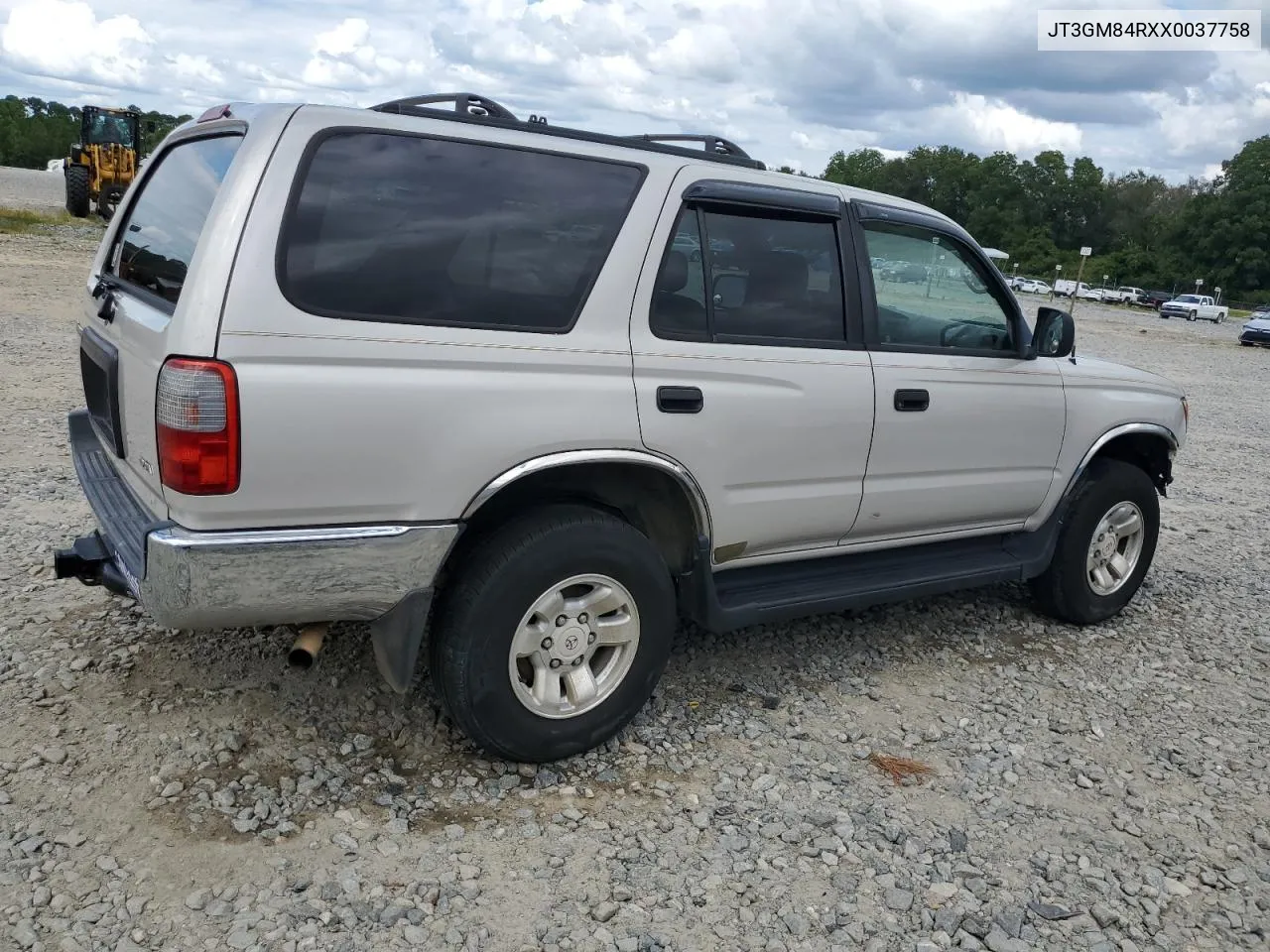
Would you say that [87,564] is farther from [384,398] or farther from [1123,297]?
[1123,297]

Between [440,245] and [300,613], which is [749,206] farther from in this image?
[300,613]

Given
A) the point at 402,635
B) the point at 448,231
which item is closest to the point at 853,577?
the point at 402,635

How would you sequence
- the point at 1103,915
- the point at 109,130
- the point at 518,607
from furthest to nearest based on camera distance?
the point at 109,130, the point at 518,607, the point at 1103,915

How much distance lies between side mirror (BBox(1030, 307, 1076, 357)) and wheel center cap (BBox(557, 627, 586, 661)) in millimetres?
2422

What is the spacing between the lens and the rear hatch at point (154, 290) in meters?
2.72

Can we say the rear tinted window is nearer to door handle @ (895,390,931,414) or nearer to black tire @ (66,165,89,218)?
door handle @ (895,390,931,414)

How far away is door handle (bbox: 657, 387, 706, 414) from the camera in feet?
11.0

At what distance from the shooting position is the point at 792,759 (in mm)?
3666

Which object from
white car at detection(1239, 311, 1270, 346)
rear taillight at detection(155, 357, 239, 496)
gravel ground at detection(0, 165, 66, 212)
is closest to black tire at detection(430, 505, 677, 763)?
rear taillight at detection(155, 357, 239, 496)

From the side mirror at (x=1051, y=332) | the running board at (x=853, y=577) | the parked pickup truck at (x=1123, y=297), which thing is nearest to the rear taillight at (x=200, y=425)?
the running board at (x=853, y=577)

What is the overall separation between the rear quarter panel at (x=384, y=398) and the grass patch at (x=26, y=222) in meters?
25.5

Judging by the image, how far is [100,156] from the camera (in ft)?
87.2

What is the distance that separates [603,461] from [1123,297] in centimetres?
6717

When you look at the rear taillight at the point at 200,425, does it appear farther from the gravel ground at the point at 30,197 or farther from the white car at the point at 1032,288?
the white car at the point at 1032,288
